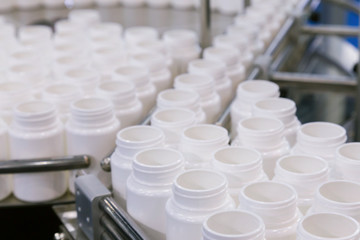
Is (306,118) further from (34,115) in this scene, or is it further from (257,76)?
(34,115)

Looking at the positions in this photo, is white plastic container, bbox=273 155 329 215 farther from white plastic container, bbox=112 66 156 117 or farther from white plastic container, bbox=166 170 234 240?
white plastic container, bbox=112 66 156 117

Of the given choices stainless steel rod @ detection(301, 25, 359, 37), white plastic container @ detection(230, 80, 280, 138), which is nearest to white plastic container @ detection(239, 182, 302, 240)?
white plastic container @ detection(230, 80, 280, 138)

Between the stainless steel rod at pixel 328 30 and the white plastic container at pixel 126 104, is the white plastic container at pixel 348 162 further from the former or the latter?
the stainless steel rod at pixel 328 30

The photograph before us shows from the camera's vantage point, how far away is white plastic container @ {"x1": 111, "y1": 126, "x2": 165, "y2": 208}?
1177 millimetres

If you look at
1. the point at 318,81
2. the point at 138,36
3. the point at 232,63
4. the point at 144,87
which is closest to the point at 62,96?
the point at 144,87

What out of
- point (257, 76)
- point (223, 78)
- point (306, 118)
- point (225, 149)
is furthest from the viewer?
point (306, 118)

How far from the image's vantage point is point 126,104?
1479 millimetres

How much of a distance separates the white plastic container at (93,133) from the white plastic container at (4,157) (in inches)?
6.0

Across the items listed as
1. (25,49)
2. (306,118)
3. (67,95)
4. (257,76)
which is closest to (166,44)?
(257,76)

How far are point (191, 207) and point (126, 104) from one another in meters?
0.58

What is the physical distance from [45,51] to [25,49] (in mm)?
84

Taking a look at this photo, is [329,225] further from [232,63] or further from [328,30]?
[328,30]

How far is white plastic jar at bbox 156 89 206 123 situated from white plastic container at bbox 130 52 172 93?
245 mm

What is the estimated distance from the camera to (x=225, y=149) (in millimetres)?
1122
